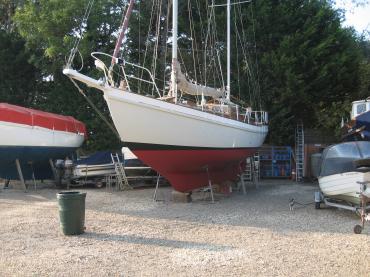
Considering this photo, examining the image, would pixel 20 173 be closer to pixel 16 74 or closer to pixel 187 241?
pixel 187 241

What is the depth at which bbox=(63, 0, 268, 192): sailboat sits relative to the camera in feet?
39.9

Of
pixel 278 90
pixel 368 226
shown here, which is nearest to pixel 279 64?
pixel 278 90

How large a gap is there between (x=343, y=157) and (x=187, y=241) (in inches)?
195

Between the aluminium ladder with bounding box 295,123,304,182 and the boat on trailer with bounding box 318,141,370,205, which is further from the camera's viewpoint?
the aluminium ladder with bounding box 295,123,304,182

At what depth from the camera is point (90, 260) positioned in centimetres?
760

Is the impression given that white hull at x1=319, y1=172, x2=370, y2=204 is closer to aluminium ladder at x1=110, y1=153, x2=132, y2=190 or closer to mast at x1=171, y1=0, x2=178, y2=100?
mast at x1=171, y1=0, x2=178, y2=100

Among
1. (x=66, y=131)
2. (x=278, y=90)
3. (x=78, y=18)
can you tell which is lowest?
(x=66, y=131)

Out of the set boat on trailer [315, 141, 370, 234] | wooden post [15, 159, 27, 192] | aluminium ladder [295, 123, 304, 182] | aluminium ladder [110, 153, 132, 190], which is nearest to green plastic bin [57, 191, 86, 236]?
boat on trailer [315, 141, 370, 234]

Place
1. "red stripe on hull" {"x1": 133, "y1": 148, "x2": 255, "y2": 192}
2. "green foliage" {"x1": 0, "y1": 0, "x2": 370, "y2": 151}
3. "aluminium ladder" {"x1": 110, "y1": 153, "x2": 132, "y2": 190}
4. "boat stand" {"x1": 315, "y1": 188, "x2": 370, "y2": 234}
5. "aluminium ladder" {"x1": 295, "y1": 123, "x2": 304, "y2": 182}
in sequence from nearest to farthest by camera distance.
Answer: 1. "boat stand" {"x1": 315, "y1": 188, "x2": 370, "y2": 234}
2. "red stripe on hull" {"x1": 133, "y1": 148, "x2": 255, "y2": 192}
3. "aluminium ladder" {"x1": 110, "y1": 153, "x2": 132, "y2": 190}
4. "aluminium ladder" {"x1": 295, "y1": 123, "x2": 304, "y2": 182}
5. "green foliage" {"x1": 0, "y1": 0, "x2": 370, "y2": 151}

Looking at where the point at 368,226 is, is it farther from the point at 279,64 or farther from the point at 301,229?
the point at 279,64

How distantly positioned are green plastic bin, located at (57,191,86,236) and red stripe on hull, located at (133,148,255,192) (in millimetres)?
3685

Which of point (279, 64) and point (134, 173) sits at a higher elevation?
point (279, 64)

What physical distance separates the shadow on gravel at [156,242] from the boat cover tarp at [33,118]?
9646 millimetres

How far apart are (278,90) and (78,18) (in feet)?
34.0
